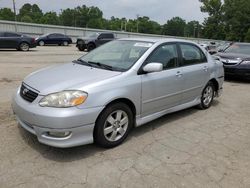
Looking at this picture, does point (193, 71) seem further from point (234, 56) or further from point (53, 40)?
point (53, 40)

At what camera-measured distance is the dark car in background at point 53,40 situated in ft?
83.8

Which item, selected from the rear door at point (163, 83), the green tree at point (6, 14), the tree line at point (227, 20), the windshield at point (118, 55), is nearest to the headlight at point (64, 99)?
the windshield at point (118, 55)

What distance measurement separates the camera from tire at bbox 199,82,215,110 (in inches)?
231

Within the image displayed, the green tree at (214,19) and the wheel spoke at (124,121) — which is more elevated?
the green tree at (214,19)

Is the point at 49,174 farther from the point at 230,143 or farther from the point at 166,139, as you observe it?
the point at 230,143

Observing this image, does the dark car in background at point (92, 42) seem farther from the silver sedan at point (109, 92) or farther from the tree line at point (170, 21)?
the tree line at point (170, 21)

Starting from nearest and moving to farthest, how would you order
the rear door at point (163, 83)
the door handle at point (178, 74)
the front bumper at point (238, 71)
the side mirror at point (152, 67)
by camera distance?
the side mirror at point (152, 67), the rear door at point (163, 83), the door handle at point (178, 74), the front bumper at point (238, 71)

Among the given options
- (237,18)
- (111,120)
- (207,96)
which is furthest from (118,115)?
(237,18)

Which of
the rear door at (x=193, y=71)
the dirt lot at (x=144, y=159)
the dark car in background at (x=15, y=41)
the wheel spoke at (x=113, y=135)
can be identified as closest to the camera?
the dirt lot at (x=144, y=159)

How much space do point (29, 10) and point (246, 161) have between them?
107m

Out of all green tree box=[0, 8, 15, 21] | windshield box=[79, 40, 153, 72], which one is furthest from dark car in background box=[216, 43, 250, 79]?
green tree box=[0, 8, 15, 21]

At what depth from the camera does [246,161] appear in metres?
3.73

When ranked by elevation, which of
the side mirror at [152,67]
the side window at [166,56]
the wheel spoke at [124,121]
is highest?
the side window at [166,56]

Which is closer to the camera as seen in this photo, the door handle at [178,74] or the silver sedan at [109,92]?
the silver sedan at [109,92]
